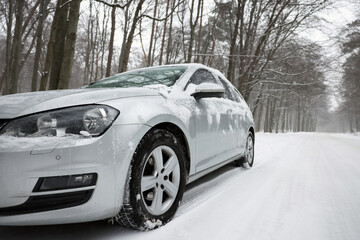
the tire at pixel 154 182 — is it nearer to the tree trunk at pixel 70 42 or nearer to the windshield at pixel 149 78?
the windshield at pixel 149 78

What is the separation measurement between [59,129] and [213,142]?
1.58 m

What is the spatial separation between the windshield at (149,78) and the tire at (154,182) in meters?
0.77

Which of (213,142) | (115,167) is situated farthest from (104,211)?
(213,142)

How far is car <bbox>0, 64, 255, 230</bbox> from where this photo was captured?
1.19 m

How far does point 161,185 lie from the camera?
1711mm

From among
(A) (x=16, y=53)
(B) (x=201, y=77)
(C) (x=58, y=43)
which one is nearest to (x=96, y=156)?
(B) (x=201, y=77)

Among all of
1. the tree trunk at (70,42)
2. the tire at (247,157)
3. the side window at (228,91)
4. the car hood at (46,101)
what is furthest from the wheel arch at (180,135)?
the tree trunk at (70,42)

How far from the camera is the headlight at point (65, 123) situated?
1.29 m

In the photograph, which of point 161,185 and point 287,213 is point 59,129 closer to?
point 161,185

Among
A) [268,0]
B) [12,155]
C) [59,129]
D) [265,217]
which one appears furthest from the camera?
[268,0]

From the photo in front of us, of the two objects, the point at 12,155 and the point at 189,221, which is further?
the point at 189,221

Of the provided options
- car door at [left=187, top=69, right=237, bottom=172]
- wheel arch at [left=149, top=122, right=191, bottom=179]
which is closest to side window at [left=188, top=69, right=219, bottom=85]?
car door at [left=187, top=69, right=237, bottom=172]

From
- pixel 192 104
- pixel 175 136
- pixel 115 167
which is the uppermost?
pixel 192 104

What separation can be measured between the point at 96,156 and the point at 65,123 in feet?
0.93
